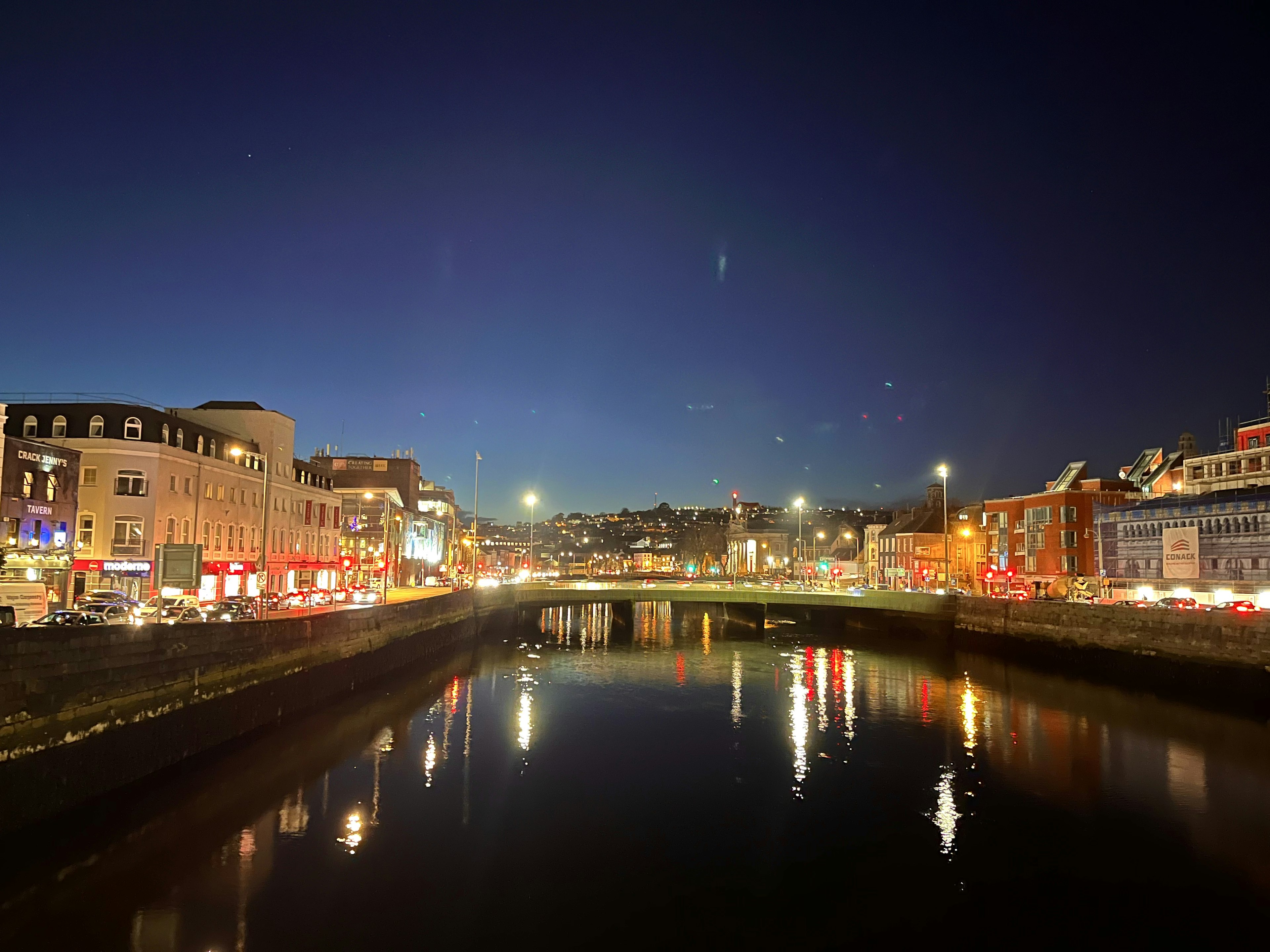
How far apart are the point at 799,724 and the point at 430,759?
19.3m

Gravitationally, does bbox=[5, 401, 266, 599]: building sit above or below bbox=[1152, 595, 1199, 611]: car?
above

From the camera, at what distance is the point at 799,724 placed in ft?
137

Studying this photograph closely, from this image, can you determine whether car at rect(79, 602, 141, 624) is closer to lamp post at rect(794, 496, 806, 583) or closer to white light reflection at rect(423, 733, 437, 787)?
white light reflection at rect(423, 733, 437, 787)

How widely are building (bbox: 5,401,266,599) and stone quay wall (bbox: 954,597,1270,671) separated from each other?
208ft

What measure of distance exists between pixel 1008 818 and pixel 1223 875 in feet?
19.8

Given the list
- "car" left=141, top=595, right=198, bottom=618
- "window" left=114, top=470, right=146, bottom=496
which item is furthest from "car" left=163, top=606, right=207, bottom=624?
"window" left=114, top=470, right=146, bottom=496

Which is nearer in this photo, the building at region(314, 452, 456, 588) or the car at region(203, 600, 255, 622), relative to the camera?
the car at region(203, 600, 255, 622)

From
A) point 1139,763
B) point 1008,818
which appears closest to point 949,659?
point 1139,763

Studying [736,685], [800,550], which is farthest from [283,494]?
[800,550]

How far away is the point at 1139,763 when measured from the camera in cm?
3400

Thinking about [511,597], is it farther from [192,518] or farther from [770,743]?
[770,743]

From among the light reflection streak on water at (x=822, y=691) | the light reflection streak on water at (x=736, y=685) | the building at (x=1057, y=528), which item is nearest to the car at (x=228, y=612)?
the light reflection streak on water at (x=736, y=685)

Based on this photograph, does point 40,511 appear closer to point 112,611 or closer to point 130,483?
point 130,483

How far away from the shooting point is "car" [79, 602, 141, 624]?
36.1 metres
